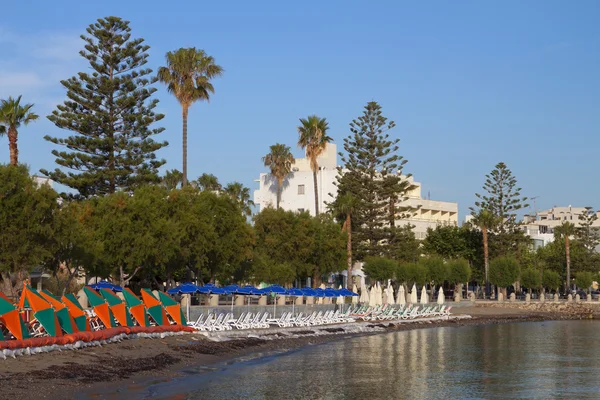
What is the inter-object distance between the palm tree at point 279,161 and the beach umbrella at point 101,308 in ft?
165

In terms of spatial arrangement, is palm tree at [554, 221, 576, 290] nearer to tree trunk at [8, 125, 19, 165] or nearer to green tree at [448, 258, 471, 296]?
green tree at [448, 258, 471, 296]

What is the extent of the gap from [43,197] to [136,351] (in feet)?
30.5

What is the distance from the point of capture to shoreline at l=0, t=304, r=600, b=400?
1964 centimetres

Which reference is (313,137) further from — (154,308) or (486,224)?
(154,308)

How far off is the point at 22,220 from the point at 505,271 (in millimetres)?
48272

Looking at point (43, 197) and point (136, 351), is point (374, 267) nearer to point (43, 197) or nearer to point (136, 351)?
point (43, 197)

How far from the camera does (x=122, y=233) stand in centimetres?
3866

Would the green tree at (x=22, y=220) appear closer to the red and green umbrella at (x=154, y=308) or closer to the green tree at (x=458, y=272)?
the red and green umbrella at (x=154, y=308)

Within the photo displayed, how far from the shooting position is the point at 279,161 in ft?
255

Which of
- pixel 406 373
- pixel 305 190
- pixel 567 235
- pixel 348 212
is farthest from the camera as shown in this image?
pixel 567 235

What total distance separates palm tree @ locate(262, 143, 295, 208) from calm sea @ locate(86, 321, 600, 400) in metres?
37.4

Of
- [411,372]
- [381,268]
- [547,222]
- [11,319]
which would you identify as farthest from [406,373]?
[547,222]

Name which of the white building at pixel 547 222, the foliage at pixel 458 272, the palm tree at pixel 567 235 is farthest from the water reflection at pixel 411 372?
the white building at pixel 547 222

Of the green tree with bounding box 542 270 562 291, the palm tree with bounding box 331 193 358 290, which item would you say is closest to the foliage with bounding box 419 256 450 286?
the palm tree with bounding box 331 193 358 290
